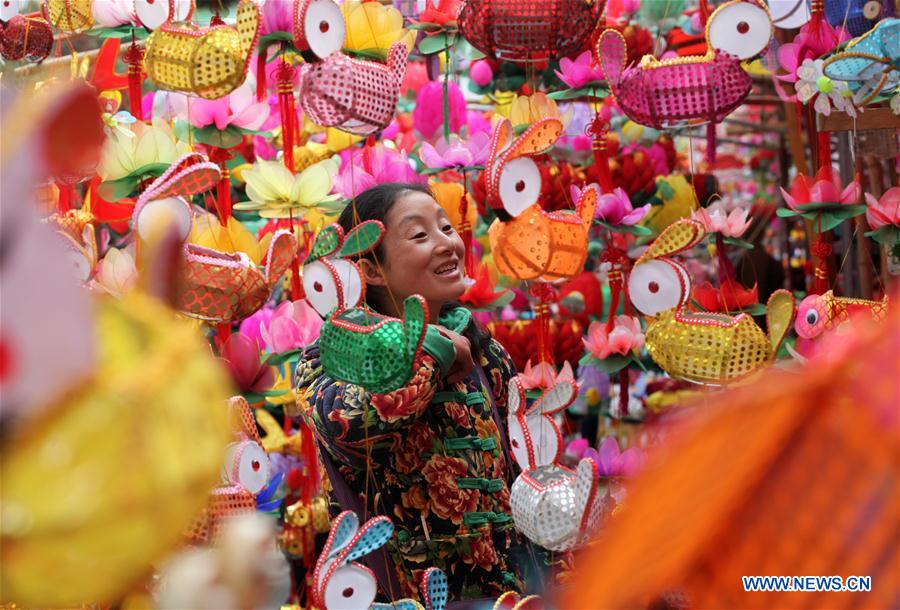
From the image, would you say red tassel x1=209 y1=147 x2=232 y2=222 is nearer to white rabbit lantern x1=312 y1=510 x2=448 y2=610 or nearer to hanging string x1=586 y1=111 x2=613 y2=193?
hanging string x1=586 y1=111 x2=613 y2=193

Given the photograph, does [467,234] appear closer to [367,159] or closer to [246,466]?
[367,159]

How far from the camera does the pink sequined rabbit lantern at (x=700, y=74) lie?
4.46 ft

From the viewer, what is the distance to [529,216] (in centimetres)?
128

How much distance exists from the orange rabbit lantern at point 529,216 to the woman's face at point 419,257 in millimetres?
58

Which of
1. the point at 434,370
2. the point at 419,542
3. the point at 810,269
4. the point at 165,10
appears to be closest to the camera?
the point at 434,370

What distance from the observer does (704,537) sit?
1.49ft

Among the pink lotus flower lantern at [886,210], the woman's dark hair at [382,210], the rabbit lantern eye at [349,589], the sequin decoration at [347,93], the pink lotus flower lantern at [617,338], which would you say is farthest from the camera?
the pink lotus flower lantern at [617,338]

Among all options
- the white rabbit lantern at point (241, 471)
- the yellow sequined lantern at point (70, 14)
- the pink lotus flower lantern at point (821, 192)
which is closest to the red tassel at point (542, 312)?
the pink lotus flower lantern at point (821, 192)

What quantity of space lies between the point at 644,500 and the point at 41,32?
52.9 inches

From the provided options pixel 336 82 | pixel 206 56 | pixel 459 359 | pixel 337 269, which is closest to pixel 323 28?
pixel 336 82

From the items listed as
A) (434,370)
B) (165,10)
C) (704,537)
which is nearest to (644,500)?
(704,537)

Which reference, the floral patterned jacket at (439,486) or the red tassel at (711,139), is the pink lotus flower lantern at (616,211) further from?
the floral patterned jacket at (439,486)

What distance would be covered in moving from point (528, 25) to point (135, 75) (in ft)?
2.09

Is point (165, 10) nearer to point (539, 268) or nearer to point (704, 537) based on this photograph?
point (539, 268)
